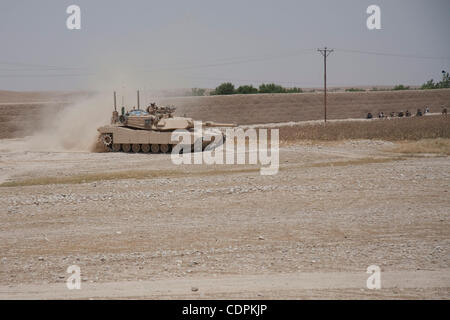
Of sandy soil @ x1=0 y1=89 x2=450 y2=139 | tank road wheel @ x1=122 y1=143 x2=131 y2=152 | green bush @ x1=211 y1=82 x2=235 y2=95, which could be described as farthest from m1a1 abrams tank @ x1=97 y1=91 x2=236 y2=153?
green bush @ x1=211 y1=82 x2=235 y2=95

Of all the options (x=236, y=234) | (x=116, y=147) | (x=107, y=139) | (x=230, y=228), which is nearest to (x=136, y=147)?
(x=116, y=147)

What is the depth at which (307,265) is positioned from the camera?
9000 mm

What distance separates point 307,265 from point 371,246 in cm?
152

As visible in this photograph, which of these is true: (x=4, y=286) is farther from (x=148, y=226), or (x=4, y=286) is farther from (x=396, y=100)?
(x=396, y=100)

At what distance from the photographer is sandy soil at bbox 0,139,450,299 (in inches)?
324

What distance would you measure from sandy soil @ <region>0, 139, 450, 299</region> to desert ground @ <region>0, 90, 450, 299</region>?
28 millimetres

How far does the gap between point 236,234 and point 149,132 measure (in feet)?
53.3

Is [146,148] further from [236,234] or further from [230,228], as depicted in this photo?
[236,234]

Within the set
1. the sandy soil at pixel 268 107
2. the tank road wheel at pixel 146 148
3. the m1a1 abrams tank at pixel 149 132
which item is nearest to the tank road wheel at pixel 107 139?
the m1a1 abrams tank at pixel 149 132

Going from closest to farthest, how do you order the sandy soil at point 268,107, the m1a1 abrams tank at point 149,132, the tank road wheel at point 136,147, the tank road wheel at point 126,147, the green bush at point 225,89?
the m1a1 abrams tank at point 149,132 < the tank road wheel at point 136,147 < the tank road wheel at point 126,147 < the sandy soil at point 268,107 < the green bush at point 225,89

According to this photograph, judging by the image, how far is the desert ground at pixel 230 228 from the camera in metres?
8.26

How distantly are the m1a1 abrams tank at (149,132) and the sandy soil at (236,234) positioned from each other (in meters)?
6.88

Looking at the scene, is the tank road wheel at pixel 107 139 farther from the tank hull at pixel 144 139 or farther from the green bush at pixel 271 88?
the green bush at pixel 271 88
